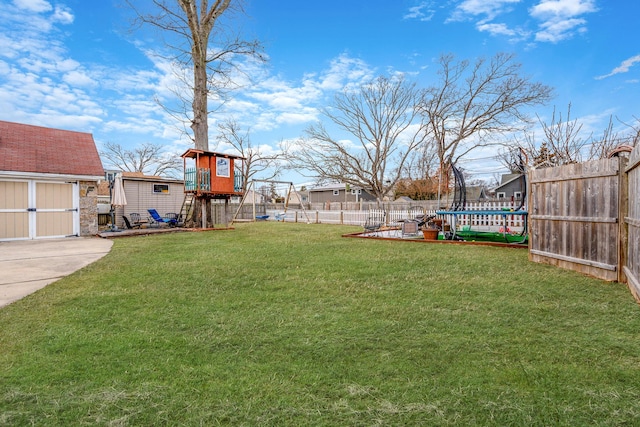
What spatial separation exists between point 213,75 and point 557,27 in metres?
13.9

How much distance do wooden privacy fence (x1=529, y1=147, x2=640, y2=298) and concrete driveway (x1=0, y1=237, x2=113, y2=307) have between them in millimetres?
7384

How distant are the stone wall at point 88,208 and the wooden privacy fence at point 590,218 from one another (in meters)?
13.4

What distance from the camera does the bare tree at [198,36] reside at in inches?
564

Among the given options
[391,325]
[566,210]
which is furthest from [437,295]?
[566,210]

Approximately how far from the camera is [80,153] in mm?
12445

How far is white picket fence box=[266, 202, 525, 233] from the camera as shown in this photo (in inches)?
473

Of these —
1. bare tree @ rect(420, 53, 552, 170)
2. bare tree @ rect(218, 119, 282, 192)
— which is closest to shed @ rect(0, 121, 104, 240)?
bare tree @ rect(420, 53, 552, 170)

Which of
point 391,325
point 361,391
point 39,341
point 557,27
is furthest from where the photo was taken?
point 557,27

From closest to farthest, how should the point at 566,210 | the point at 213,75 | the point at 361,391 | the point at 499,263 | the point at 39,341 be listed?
the point at 361,391 → the point at 39,341 → the point at 566,210 → the point at 499,263 → the point at 213,75

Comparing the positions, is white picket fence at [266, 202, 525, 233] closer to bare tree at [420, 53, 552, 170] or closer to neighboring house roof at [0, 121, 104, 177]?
bare tree at [420, 53, 552, 170]

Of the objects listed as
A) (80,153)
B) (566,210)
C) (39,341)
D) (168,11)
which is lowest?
(39,341)

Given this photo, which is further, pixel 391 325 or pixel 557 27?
pixel 557 27

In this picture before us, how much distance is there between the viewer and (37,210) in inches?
427

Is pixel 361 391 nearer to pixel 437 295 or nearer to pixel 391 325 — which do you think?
pixel 391 325
